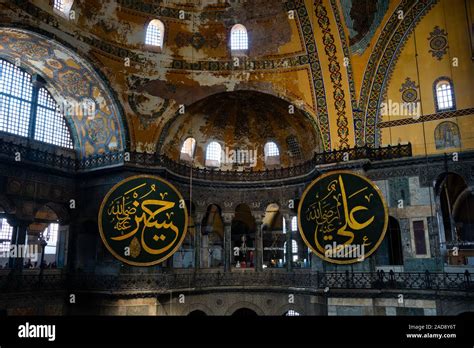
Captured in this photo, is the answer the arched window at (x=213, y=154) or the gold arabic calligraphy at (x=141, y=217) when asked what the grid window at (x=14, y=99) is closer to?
the gold arabic calligraphy at (x=141, y=217)

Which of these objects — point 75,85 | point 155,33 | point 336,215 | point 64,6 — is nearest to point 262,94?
point 155,33

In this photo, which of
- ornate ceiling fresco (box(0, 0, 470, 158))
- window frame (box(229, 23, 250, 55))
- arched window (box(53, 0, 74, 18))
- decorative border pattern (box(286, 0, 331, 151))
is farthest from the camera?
window frame (box(229, 23, 250, 55))

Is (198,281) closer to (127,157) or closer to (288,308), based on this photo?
(288,308)

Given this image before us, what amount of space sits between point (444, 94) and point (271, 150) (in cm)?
679

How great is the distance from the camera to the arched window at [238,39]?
616 inches

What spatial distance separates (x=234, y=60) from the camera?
1548 cm

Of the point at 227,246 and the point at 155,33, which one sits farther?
the point at 227,246

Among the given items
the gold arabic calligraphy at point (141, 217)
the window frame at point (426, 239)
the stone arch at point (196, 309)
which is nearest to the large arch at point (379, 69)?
the window frame at point (426, 239)

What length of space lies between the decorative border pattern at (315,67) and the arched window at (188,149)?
204 inches

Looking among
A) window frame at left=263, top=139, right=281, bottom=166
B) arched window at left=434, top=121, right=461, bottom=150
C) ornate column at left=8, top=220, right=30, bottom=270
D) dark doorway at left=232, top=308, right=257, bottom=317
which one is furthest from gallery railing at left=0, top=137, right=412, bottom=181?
dark doorway at left=232, top=308, right=257, bottom=317

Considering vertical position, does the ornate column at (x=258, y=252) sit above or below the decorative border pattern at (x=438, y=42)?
below

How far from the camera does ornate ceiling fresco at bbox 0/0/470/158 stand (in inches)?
563

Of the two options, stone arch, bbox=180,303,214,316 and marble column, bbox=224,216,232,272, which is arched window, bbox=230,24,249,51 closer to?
marble column, bbox=224,216,232,272

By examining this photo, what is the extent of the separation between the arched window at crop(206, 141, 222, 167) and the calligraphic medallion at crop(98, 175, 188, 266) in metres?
3.70
